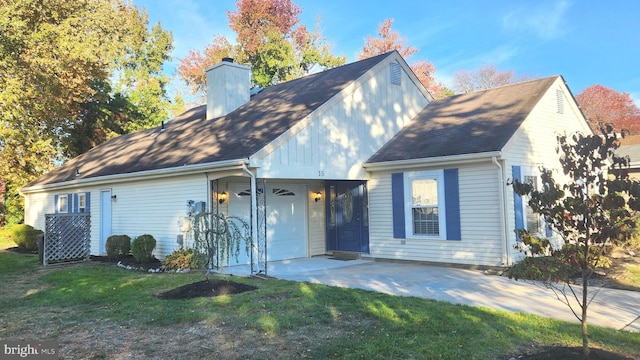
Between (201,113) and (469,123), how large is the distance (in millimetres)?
9990

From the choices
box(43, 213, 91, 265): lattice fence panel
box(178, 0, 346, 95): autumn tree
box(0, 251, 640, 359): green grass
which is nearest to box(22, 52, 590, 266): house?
box(43, 213, 91, 265): lattice fence panel

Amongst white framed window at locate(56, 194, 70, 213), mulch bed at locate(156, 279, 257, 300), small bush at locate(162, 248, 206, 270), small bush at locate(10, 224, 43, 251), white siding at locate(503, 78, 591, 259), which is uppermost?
white siding at locate(503, 78, 591, 259)

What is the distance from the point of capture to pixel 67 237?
13.1 meters

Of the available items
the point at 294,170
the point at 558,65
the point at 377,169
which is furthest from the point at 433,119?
the point at 558,65

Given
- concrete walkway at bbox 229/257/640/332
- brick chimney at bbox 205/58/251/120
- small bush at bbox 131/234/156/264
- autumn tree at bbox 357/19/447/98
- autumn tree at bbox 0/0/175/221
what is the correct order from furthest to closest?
autumn tree at bbox 357/19/447/98, autumn tree at bbox 0/0/175/221, brick chimney at bbox 205/58/251/120, small bush at bbox 131/234/156/264, concrete walkway at bbox 229/257/640/332

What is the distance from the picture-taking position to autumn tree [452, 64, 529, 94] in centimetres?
3509

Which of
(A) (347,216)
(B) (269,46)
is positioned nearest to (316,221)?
(A) (347,216)

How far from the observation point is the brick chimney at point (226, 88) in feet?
48.3

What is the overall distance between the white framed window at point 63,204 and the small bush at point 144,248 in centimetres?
643

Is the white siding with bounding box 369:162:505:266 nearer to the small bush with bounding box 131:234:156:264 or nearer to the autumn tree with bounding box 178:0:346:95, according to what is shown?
the small bush with bounding box 131:234:156:264

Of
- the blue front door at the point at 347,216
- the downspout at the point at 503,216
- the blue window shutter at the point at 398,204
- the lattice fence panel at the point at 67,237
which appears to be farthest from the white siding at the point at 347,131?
the lattice fence panel at the point at 67,237

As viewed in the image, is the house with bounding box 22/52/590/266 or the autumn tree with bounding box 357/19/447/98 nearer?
the house with bounding box 22/52/590/266

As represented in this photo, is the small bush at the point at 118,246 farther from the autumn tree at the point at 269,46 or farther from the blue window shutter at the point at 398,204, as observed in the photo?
the autumn tree at the point at 269,46

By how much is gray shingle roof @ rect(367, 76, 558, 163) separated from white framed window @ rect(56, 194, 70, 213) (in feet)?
37.8
